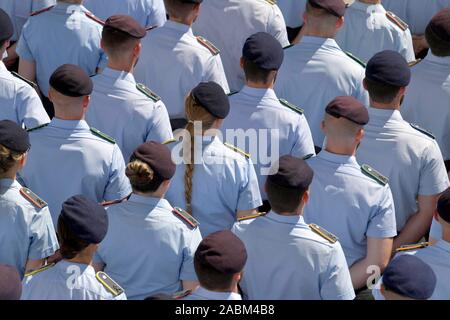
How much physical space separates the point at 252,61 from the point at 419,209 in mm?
1448

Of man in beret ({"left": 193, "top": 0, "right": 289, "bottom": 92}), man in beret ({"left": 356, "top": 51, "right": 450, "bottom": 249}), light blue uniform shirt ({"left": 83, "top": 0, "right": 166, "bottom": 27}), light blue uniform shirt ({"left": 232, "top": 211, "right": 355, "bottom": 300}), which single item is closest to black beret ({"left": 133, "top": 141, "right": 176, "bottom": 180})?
light blue uniform shirt ({"left": 232, "top": 211, "right": 355, "bottom": 300})

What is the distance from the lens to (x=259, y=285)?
6.96 metres

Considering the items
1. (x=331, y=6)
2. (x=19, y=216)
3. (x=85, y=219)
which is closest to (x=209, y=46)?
(x=331, y=6)

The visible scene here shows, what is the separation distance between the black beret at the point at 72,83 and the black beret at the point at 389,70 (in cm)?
182

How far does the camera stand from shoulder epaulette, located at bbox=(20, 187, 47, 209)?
693cm

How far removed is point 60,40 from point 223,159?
2035 millimetres

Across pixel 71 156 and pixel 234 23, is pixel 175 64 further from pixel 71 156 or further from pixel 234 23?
pixel 71 156

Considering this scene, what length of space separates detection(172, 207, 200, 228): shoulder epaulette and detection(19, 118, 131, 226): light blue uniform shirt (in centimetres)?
74

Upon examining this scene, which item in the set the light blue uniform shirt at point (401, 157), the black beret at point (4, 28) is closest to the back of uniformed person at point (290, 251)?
the light blue uniform shirt at point (401, 157)

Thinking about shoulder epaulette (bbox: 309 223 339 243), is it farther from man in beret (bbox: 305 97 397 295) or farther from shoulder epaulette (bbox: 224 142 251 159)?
shoulder epaulette (bbox: 224 142 251 159)

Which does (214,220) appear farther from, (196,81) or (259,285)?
(196,81)

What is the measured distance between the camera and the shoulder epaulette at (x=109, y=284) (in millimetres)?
6422

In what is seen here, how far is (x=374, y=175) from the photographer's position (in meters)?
7.41
